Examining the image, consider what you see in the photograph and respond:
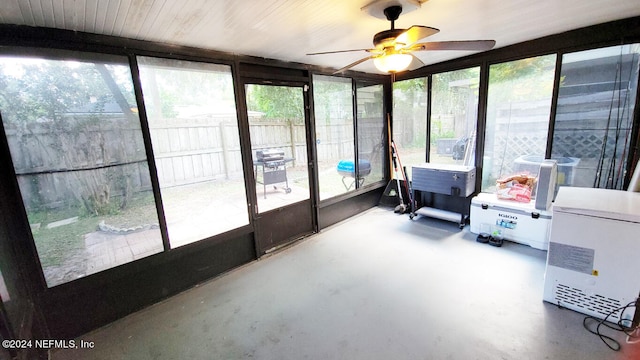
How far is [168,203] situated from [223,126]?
956 mm

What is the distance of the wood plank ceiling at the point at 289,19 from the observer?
1639mm

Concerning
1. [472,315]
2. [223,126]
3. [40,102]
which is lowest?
[472,315]

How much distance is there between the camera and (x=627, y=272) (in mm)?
1828

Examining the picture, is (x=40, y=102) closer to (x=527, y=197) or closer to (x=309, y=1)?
(x=309, y=1)

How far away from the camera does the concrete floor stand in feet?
5.91

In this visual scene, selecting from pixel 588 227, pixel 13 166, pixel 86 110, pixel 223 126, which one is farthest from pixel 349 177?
pixel 13 166

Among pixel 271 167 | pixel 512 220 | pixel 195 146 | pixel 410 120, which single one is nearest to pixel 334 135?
pixel 271 167

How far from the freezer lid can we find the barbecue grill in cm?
273

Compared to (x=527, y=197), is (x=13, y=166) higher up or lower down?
higher up

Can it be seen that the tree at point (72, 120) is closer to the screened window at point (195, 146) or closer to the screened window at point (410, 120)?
the screened window at point (195, 146)

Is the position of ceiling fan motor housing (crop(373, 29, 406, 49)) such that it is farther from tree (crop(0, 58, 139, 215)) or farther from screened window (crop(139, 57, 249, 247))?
tree (crop(0, 58, 139, 215))

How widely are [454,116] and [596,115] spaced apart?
57.9 inches

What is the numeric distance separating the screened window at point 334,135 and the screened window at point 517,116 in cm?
191

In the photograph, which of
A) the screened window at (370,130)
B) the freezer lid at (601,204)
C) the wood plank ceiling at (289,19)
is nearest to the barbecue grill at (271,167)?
the wood plank ceiling at (289,19)
